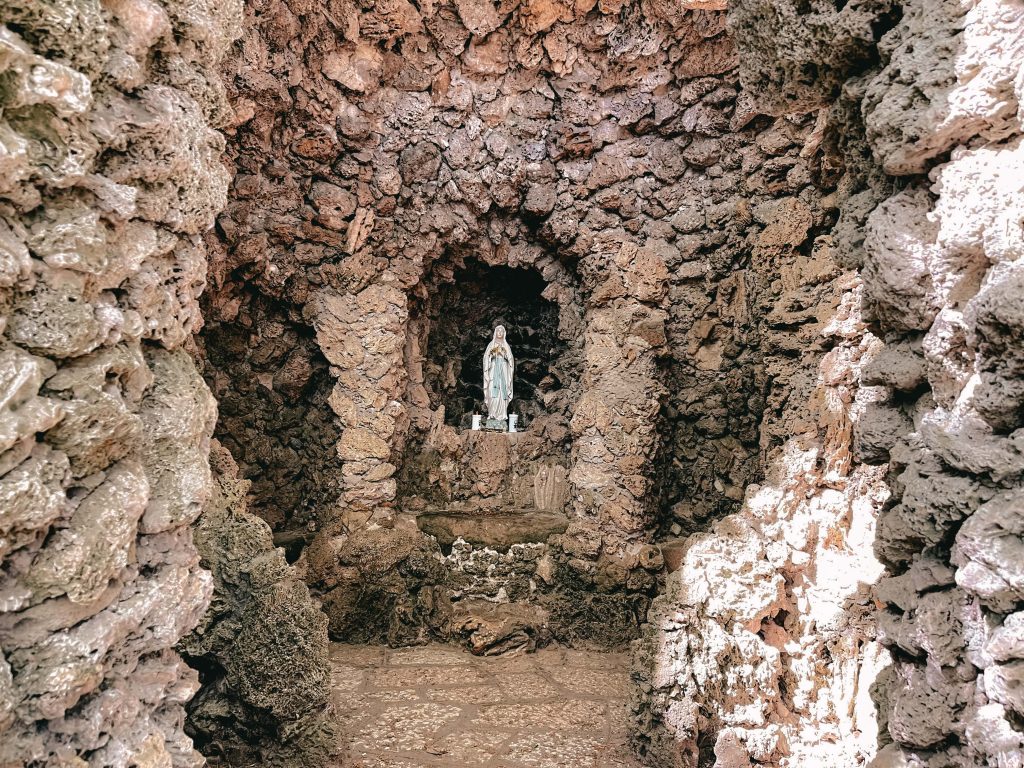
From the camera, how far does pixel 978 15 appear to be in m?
1.62

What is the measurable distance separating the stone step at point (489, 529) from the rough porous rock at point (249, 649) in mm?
2625

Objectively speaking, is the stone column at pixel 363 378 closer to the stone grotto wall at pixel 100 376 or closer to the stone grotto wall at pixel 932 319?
the stone grotto wall at pixel 100 376

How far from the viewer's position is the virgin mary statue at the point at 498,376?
7312 millimetres

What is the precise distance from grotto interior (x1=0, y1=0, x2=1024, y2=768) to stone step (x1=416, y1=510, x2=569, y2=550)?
36 millimetres

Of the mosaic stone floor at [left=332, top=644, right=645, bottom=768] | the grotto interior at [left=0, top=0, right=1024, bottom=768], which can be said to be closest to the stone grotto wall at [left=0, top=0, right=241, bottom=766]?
the grotto interior at [left=0, top=0, right=1024, bottom=768]

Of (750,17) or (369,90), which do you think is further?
(369,90)

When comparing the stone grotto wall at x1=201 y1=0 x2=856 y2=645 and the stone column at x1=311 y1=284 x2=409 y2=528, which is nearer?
the stone grotto wall at x1=201 y1=0 x2=856 y2=645

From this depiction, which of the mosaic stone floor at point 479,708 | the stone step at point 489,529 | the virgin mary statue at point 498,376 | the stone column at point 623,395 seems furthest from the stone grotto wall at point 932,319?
the virgin mary statue at point 498,376

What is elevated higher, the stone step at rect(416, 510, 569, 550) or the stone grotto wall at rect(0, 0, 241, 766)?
the stone grotto wall at rect(0, 0, 241, 766)

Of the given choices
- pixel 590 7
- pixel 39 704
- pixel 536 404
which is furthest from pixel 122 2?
pixel 536 404

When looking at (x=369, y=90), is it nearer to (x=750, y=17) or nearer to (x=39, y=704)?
(x=750, y=17)

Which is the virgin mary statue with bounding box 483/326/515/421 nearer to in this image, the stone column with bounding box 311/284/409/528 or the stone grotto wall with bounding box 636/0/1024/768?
the stone column with bounding box 311/284/409/528

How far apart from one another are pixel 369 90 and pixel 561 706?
5.06 metres

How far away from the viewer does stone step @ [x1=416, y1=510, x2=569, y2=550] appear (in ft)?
21.8
